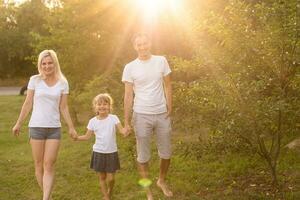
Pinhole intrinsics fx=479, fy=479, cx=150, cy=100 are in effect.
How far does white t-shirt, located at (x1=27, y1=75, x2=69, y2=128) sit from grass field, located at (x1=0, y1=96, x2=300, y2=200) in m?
1.60

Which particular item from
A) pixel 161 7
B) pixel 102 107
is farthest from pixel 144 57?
pixel 161 7

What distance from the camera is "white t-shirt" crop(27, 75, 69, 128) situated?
6.00 meters

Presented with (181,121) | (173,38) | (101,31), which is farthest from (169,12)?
(101,31)

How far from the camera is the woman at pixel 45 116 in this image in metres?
6.00

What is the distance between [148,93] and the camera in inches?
231

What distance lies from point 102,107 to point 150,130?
69 centimetres

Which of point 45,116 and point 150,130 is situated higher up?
point 45,116

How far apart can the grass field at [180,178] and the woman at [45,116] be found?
1222mm

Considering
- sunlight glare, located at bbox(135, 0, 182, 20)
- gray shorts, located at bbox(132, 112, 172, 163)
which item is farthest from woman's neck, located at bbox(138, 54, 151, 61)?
sunlight glare, located at bbox(135, 0, 182, 20)

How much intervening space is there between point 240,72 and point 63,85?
2313mm

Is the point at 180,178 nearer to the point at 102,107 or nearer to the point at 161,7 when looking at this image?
the point at 102,107

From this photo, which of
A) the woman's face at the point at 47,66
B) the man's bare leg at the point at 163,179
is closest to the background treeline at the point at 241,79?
the man's bare leg at the point at 163,179

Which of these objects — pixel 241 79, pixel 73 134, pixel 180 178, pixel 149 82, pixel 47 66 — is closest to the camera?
pixel 241 79

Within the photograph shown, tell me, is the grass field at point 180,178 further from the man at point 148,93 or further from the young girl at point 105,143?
the young girl at point 105,143
